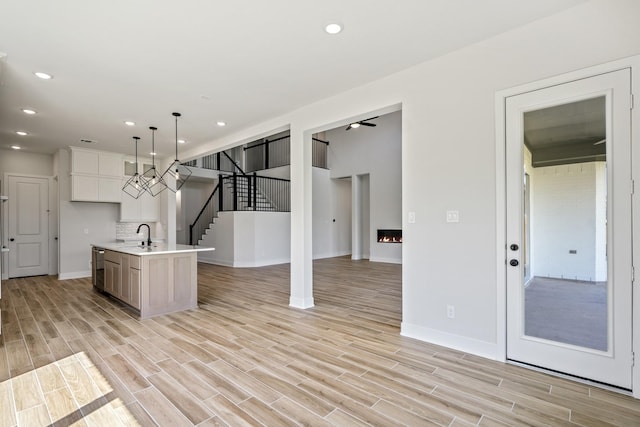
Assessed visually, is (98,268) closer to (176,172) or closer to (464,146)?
(176,172)

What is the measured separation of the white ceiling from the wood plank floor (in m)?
2.88

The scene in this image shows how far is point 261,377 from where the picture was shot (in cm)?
255

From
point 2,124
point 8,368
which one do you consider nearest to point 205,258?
point 2,124

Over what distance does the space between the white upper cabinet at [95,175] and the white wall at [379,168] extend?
6.39 meters

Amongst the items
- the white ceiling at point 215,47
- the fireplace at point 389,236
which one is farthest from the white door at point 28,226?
the fireplace at point 389,236

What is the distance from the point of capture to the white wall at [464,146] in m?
2.44

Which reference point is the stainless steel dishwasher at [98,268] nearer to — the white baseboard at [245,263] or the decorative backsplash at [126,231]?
the decorative backsplash at [126,231]

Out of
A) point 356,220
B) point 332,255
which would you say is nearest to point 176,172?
point 356,220

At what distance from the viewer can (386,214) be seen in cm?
955

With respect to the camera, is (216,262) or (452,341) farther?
(216,262)

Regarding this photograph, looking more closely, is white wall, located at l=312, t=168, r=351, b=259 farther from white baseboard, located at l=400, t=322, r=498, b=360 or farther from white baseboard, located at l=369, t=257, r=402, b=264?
white baseboard, located at l=400, t=322, r=498, b=360

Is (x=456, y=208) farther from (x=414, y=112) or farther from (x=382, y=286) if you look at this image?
(x=382, y=286)

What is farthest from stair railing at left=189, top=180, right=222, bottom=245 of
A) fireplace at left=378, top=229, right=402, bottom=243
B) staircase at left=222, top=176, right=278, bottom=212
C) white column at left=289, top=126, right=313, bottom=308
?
white column at left=289, top=126, right=313, bottom=308

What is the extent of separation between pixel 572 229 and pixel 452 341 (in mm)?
1450
